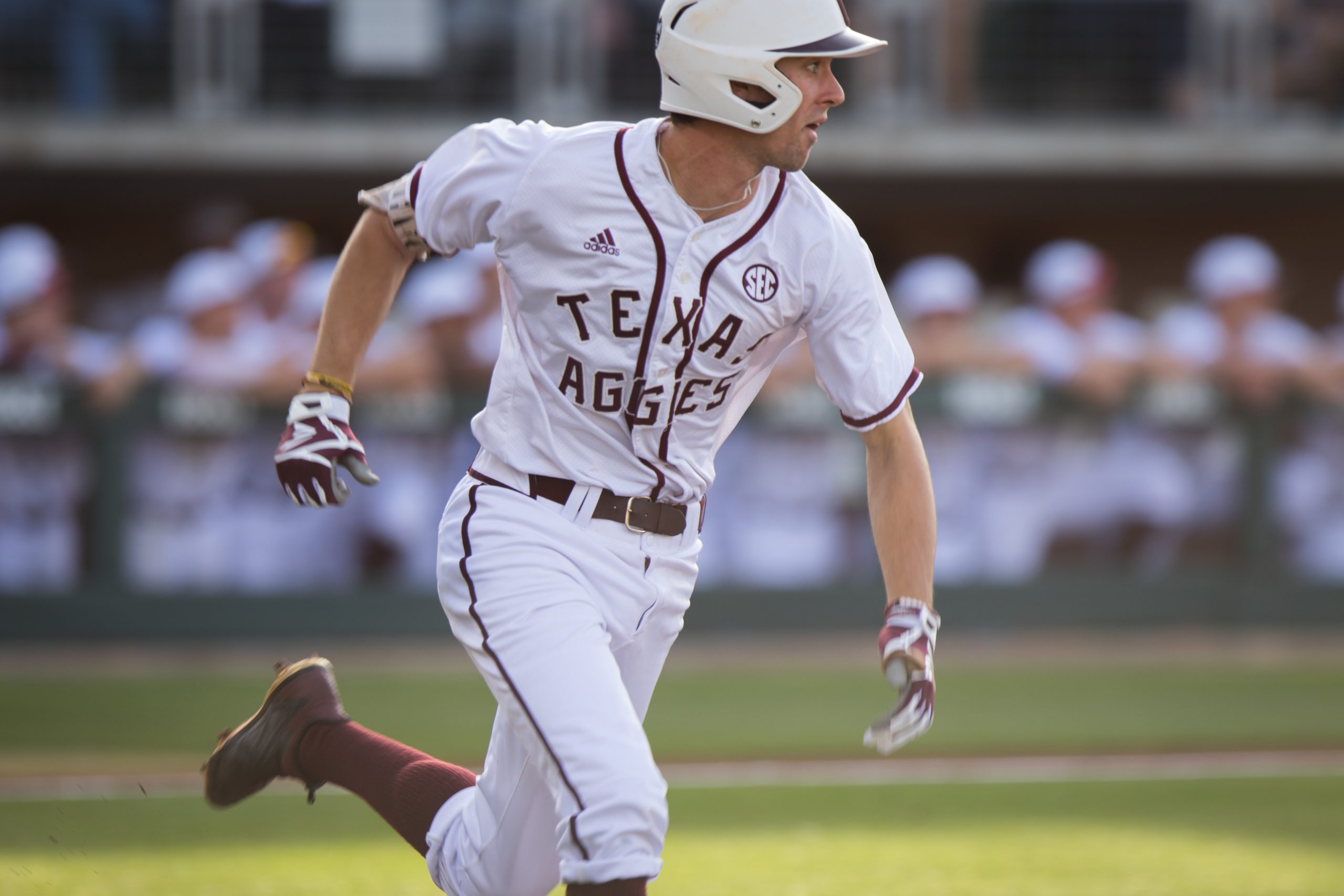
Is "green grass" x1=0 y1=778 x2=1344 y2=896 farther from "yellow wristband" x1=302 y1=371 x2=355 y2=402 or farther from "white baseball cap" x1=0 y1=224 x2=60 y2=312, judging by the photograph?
"white baseball cap" x1=0 y1=224 x2=60 y2=312

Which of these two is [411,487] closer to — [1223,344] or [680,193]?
[1223,344]

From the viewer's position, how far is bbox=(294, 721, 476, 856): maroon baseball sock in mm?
3613

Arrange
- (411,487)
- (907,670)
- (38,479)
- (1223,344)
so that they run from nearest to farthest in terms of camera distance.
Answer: (907,670) → (38,479) → (411,487) → (1223,344)

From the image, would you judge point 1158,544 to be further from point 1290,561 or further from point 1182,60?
point 1182,60

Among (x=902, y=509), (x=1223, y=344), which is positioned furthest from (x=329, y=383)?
(x=1223, y=344)

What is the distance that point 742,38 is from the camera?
3398 millimetres

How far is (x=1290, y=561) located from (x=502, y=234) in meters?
7.42

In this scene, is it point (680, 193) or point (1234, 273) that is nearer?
point (680, 193)

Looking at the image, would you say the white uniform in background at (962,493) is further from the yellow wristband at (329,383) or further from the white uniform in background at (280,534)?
the yellow wristband at (329,383)

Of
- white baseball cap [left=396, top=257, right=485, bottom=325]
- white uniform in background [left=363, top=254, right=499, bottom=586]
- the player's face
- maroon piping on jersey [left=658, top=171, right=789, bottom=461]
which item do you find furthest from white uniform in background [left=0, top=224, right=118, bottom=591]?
the player's face

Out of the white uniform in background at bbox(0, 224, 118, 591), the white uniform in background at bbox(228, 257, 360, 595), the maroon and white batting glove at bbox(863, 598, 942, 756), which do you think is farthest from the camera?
the white uniform in background at bbox(228, 257, 360, 595)

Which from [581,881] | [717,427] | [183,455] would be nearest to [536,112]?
[183,455]

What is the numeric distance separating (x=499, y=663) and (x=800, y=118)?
1213mm

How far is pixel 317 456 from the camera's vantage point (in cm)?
342
